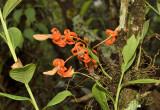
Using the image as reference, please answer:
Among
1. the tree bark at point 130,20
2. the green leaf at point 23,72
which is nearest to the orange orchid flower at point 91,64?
the tree bark at point 130,20

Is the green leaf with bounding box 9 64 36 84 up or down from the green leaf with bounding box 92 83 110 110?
up

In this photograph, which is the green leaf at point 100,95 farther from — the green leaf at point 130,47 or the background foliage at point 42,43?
the background foliage at point 42,43

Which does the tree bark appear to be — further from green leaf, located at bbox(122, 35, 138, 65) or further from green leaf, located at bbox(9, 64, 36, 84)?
green leaf, located at bbox(9, 64, 36, 84)

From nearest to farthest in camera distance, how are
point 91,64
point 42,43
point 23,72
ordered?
point 23,72, point 91,64, point 42,43

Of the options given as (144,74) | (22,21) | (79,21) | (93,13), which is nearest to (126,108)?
(144,74)

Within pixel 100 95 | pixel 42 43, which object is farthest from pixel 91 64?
pixel 42 43

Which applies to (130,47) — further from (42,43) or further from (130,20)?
(42,43)

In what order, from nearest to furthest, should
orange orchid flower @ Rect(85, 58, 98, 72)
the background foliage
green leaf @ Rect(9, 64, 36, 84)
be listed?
green leaf @ Rect(9, 64, 36, 84)
orange orchid flower @ Rect(85, 58, 98, 72)
the background foliage

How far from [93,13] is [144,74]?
176cm

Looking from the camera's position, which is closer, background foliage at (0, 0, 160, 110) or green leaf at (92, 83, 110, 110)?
green leaf at (92, 83, 110, 110)

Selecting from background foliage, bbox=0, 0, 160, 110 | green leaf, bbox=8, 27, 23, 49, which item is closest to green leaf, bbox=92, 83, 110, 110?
green leaf, bbox=8, 27, 23, 49

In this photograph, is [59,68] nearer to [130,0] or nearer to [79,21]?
[130,0]

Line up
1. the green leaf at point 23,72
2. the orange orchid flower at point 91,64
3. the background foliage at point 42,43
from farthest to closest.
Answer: the background foliage at point 42,43 < the orange orchid flower at point 91,64 < the green leaf at point 23,72

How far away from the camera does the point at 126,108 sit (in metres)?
0.64
